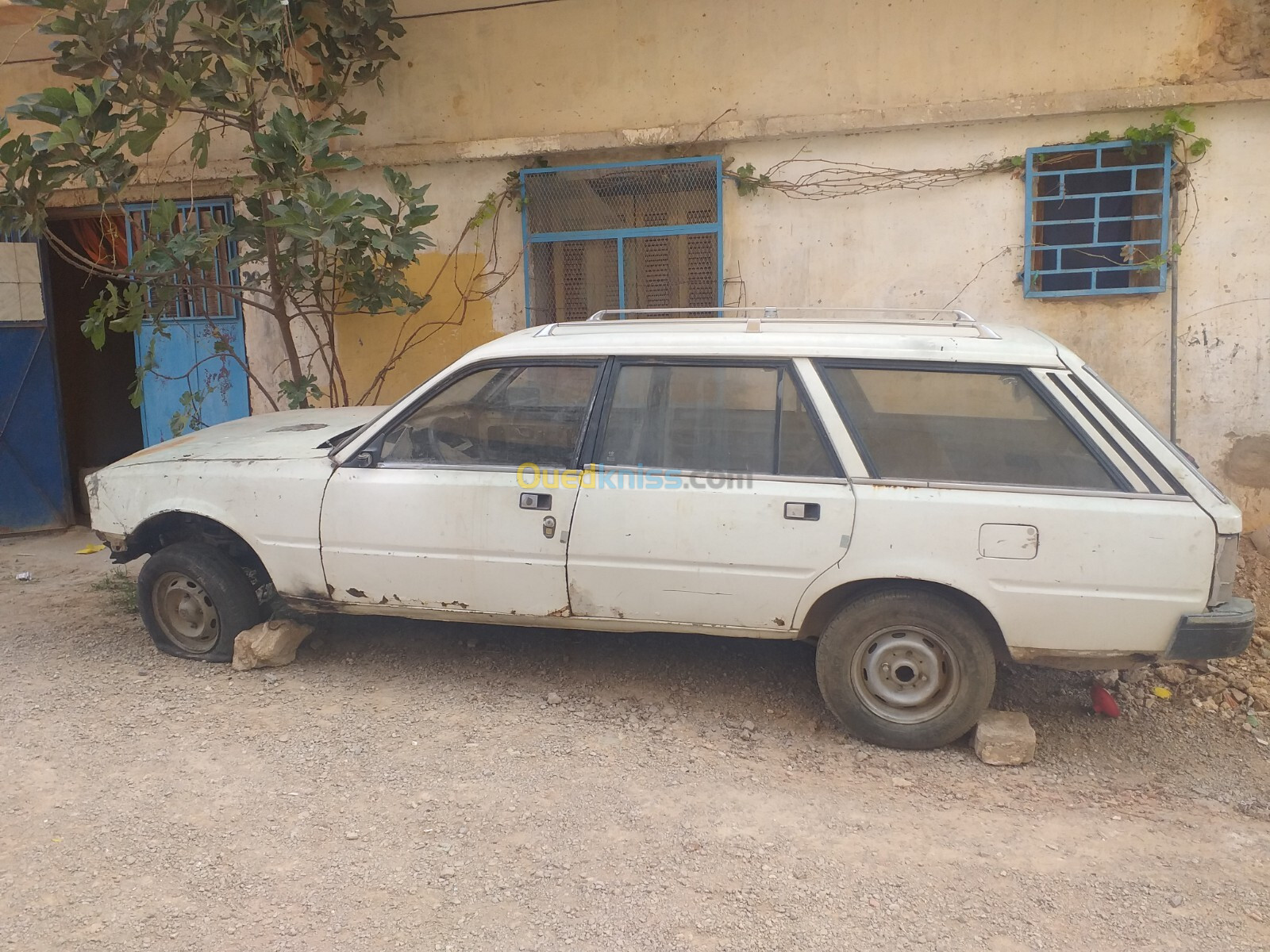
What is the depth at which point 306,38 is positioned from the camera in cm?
652

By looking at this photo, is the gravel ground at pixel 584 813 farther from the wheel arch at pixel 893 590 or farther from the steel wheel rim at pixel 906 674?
the wheel arch at pixel 893 590

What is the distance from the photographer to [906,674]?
3.54m

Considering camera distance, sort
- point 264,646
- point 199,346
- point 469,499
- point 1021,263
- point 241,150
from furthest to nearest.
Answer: point 199,346, point 241,150, point 1021,263, point 264,646, point 469,499

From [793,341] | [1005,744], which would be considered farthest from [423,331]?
[1005,744]

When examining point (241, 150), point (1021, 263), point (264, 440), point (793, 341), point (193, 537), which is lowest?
point (193, 537)

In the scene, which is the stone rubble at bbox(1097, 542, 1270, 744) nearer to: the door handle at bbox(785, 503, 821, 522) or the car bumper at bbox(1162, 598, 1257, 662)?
the car bumper at bbox(1162, 598, 1257, 662)

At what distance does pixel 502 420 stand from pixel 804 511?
1281 millimetres

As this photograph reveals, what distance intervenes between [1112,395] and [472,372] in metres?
2.45

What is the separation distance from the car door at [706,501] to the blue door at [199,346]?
4.56 metres

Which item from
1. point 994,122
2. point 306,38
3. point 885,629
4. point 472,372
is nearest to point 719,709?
point 885,629

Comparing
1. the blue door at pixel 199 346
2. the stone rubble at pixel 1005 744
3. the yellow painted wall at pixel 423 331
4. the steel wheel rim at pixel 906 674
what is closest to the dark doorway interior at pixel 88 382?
the blue door at pixel 199 346

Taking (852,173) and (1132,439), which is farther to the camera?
(852,173)

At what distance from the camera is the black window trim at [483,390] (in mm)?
3766

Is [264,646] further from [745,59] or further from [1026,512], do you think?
[745,59]
